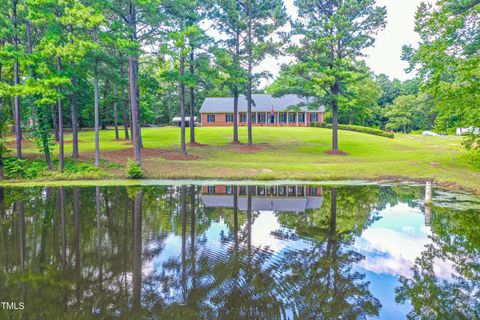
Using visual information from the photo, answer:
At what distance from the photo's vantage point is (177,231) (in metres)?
10.2

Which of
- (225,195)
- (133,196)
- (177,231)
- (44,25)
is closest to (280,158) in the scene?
(225,195)

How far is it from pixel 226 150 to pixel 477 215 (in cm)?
2103

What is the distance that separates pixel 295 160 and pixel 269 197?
1166cm

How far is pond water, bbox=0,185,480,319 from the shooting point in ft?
19.6

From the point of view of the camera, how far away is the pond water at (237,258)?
5.97m

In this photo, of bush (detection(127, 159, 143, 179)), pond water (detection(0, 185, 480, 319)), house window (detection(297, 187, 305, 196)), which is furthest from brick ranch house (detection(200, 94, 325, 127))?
pond water (detection(0, 185, 480, 319))

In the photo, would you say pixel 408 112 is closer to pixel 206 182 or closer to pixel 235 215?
pixel 206 182

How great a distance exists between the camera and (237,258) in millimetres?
8117

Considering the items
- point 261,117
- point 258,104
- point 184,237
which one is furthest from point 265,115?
point 184,237

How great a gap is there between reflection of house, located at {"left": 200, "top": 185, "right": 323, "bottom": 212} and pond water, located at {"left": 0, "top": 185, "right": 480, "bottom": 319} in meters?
0.16

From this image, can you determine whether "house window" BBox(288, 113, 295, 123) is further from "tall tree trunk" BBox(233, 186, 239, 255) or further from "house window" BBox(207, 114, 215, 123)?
"tall tree trunk" BBox(233, 186, 239, 255)

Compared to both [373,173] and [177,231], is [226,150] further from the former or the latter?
[177,231]

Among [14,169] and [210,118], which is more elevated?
[210,118]

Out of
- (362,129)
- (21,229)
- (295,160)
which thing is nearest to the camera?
(21,229)
